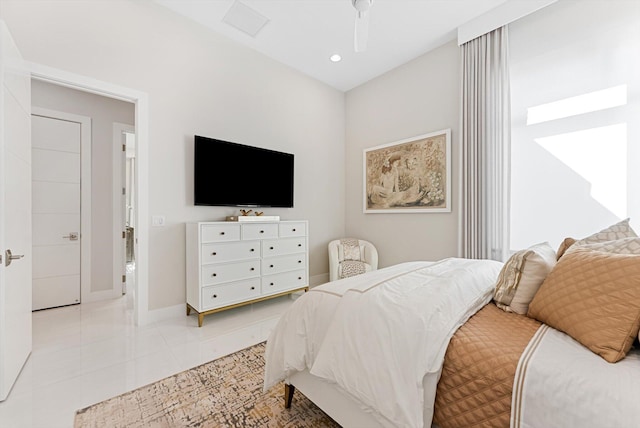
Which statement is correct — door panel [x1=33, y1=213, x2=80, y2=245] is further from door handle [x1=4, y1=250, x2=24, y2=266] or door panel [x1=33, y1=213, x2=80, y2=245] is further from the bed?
the bed

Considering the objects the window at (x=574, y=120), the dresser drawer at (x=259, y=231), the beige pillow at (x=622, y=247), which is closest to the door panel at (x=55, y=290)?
the dresser drawer at (x=259, y=231)

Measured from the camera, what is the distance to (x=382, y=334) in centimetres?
106

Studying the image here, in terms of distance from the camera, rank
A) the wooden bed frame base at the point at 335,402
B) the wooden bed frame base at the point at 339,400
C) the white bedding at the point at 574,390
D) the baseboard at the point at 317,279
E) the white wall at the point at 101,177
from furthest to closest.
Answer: the baseboard at the point at 317,279 < the white wall at the point at 101,177 < the wooden bed frame base at the point at 335,402 < the wooden bed frame base at the point at 339,400 < the white bedding at the point at 574,390

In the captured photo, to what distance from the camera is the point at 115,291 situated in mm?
3574

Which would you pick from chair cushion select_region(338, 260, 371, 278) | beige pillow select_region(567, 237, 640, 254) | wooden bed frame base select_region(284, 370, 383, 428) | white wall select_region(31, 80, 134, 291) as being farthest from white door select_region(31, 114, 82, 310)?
beige pillow select_region(567, 237, 640, 254)

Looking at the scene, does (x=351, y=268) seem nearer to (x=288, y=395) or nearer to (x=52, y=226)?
Result: (x=288, y=395)

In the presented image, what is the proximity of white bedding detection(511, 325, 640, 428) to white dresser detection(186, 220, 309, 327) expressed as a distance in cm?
253

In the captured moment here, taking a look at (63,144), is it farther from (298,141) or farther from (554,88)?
(554,88)

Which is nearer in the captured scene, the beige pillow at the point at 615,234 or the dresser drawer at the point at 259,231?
the beige pillow at the point at 615,234

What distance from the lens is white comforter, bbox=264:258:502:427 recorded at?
0.96 metres

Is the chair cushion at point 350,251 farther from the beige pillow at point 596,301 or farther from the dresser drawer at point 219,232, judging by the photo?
the beige pillow at point 596,301

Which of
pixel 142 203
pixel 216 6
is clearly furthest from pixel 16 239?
pixel 216 6

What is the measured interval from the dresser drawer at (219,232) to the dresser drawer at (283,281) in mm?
620

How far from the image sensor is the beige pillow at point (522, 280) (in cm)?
131
